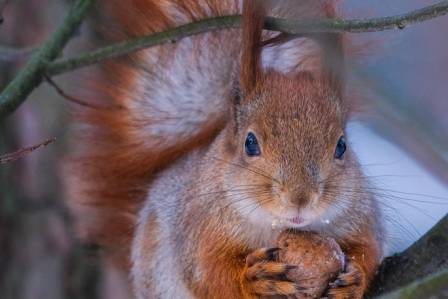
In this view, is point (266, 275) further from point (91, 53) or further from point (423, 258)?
point (91, 53)

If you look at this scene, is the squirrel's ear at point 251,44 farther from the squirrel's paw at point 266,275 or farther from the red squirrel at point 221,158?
the squirrel's paw at point 266,275

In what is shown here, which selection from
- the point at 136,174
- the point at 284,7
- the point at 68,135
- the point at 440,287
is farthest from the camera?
the point at 68,135

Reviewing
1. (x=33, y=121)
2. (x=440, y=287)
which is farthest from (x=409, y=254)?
(x=33, y=121)

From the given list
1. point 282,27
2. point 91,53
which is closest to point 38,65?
point 91,53

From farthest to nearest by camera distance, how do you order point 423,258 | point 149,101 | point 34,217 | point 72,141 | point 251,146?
point 34,217
point 72,141
point 149,101
point 251,146
point 423,258

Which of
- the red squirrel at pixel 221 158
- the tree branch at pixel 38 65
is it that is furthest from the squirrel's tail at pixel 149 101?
the tree branch at pixel 38 65

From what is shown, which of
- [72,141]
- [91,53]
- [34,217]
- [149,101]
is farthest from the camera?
[34,217]

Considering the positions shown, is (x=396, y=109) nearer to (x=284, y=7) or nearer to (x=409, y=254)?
(x=284, y=7)
